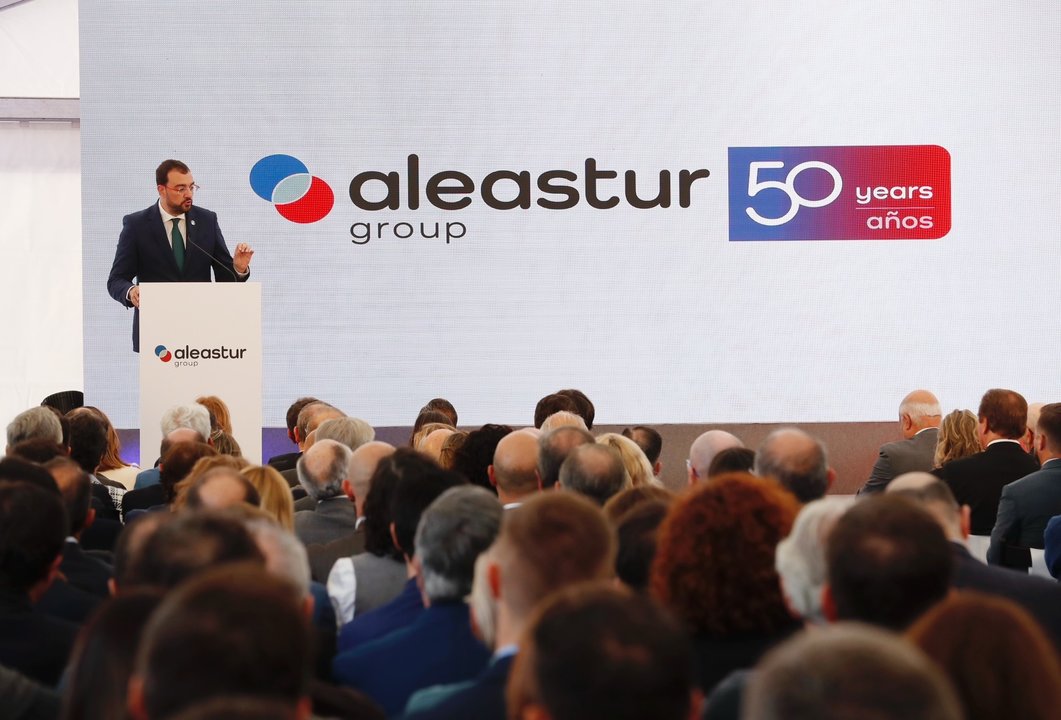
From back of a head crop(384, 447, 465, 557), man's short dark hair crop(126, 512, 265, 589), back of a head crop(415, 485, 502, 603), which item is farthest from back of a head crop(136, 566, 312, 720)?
back of a head crop(384, 447, 465, 557)

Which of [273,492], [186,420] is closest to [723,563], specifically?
[273,492]

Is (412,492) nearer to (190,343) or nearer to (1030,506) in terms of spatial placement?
(1030,506)

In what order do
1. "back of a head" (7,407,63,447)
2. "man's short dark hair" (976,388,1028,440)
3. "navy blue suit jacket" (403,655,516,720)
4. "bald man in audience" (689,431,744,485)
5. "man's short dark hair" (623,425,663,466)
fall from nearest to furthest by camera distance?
"navy blue suit jacket" (403,655,516,720) < "bald man in audience" (689,431,744,485) < "back of a head" (7,407,63,447) < "man's short dark hair" (976,388,1028,440) < "man's short dark hair" (623,425,663,466)

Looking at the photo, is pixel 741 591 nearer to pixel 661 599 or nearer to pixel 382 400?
pixel 661 599

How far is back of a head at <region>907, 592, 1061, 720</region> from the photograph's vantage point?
1467mm

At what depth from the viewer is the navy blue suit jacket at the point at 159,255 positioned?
7711mm

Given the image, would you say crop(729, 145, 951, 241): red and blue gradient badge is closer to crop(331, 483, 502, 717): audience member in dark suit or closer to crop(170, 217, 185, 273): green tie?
crop(170, 217, 185, 273): green tie

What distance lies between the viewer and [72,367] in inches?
415

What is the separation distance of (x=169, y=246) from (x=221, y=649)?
6.68 metres

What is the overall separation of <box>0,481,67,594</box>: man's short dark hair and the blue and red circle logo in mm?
5942

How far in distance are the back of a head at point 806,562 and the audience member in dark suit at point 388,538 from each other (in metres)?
1.25

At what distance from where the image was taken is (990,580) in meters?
3.02

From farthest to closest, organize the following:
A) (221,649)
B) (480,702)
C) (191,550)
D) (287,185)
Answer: (287,185) < (191,550) < (480,702) < (221,649)

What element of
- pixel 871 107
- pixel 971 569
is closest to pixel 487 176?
pixel 871 107
